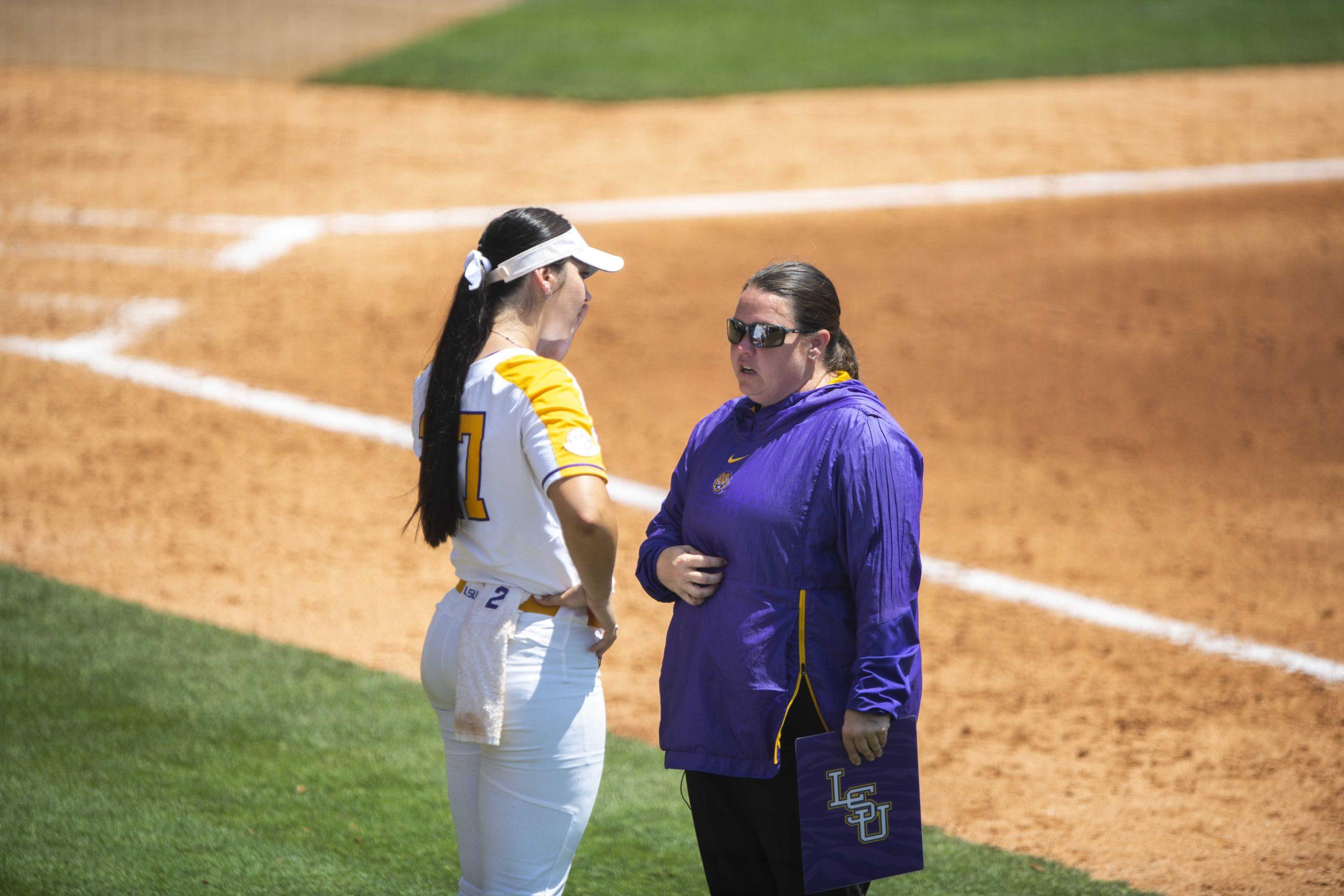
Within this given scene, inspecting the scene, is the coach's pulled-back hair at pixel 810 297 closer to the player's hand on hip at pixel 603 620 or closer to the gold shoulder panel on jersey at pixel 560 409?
the gold shoulder panel on jersey at pixel 560 409

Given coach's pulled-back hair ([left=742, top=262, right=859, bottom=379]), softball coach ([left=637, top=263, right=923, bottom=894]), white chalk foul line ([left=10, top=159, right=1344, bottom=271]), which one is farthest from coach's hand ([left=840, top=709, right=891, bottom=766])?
white chalk foul line ([left=10, top=159, right=1344, bottom=271])

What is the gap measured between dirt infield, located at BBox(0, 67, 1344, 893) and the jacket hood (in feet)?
6.88

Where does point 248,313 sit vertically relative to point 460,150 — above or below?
below

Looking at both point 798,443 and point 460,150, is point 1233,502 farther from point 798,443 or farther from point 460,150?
point 460,150

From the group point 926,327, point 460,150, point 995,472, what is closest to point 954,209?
point 926,327

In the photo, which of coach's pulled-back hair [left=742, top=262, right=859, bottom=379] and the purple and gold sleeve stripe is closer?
the purple and gold sleeve stripe

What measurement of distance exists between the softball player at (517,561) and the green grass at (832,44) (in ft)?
36.0

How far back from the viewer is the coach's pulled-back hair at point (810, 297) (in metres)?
2.87

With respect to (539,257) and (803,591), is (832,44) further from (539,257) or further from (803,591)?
(803,591)

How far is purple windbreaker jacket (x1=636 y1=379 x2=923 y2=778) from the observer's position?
2.69 m

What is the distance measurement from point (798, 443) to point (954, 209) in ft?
25.9

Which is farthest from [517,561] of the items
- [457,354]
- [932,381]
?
[932,381]

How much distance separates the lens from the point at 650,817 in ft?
14.3

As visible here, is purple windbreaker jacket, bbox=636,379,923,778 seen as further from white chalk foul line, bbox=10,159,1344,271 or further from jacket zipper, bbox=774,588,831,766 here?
white chalk foul line, bbox=10,159,1344,271
